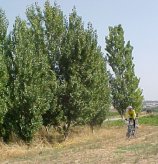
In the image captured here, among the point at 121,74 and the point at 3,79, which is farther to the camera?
the point at 121,74

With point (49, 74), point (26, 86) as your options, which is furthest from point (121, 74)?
point (26, 86)

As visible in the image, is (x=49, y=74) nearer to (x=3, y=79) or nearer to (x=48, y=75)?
(x=48, y=75)

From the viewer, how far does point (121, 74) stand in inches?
1970

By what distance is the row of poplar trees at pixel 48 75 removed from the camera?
25.5 meters

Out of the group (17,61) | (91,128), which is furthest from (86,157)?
(91,128)

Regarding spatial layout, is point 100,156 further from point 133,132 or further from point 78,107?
point 78,107

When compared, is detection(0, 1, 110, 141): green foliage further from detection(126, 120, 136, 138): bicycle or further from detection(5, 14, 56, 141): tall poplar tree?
detection(126, 120, 136, 138): bicycle

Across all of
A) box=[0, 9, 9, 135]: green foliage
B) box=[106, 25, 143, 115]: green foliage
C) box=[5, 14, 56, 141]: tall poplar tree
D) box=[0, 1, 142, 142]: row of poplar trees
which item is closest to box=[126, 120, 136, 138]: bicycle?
box=[0, 1, 142, 142]: row of poplar trees

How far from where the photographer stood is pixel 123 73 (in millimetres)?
50031

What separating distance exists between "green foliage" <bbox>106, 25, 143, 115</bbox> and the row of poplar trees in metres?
11.0

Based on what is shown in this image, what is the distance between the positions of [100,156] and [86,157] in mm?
566

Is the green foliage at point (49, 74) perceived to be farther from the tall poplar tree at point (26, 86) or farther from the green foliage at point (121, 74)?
the green foliage at point (121, 74)

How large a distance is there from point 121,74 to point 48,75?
2242 centimetres

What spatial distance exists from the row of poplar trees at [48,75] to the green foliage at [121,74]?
10955 millimetres
